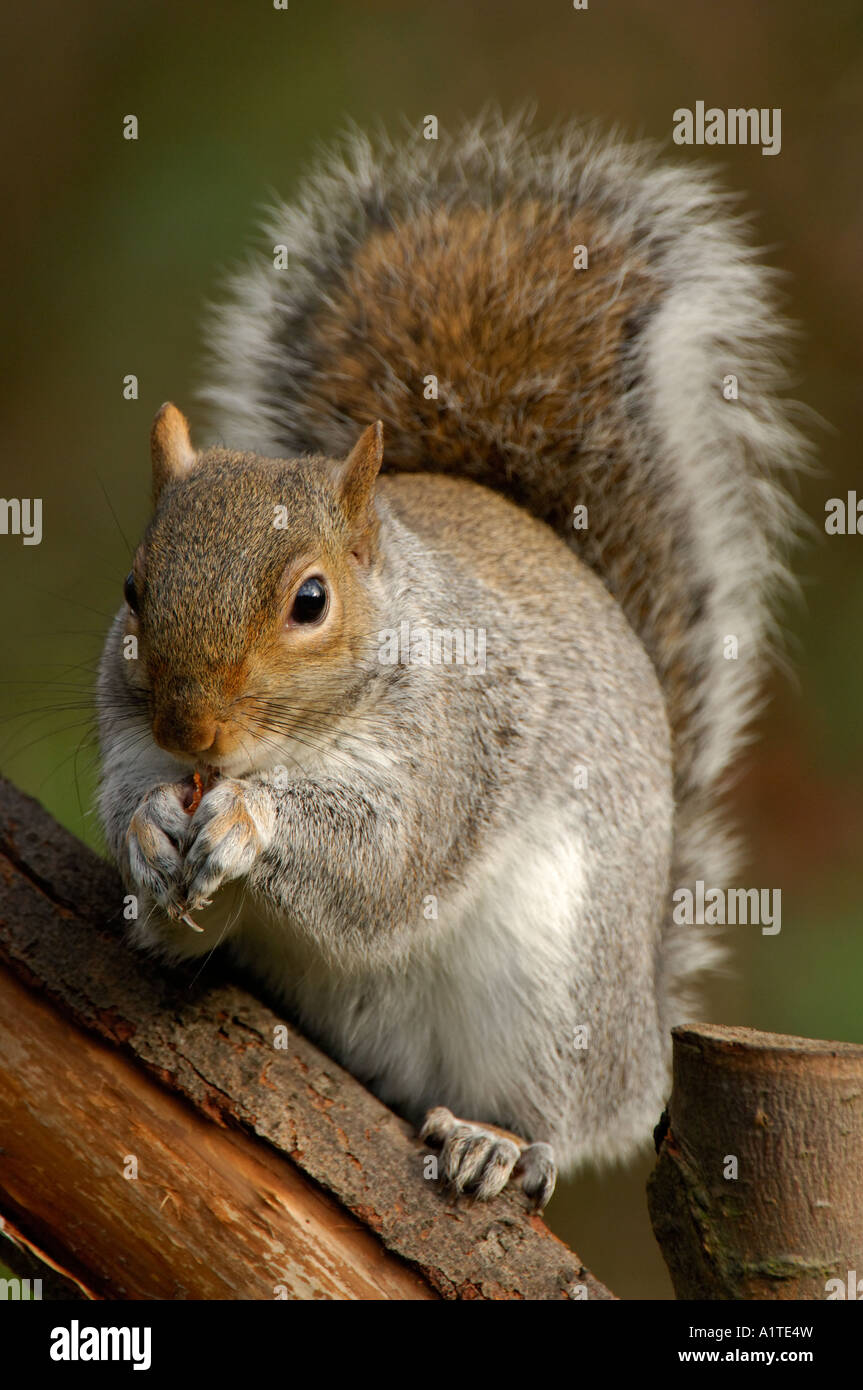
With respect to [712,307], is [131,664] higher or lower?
lower

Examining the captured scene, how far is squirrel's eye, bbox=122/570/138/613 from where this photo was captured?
1604 mm

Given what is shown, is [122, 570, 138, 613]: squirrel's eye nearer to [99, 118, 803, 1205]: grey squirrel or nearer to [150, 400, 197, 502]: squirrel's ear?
[99, 118, 803, 1205]: grey squirrel

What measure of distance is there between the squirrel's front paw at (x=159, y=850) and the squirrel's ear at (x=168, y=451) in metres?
0.46

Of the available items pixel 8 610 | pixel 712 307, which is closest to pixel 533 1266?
pixel 712 307

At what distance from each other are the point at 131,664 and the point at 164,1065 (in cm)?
48

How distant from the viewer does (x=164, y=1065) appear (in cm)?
158

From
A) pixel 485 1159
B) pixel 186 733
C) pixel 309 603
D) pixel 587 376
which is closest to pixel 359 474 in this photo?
pixel 309 603

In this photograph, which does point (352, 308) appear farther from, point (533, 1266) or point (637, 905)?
point (533, 1266)

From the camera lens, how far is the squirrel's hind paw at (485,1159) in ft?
5.57

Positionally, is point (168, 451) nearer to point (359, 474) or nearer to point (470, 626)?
point (359, 474)

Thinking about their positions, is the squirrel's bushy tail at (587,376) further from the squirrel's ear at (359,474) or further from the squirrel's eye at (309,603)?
the squirrel's eye at (309,603)

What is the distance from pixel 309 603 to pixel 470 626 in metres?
0.45

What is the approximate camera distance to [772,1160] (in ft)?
4.50

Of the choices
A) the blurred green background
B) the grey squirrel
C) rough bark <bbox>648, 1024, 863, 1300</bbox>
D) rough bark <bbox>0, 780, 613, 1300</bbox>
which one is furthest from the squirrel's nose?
the blurred green background
